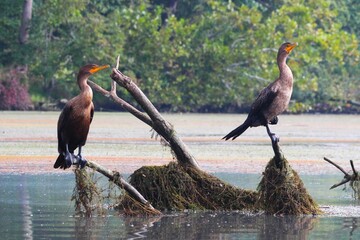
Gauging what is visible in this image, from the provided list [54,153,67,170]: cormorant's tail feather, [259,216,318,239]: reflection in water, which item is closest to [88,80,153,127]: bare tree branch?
[54,153,67,170]: cormorant's tail feather

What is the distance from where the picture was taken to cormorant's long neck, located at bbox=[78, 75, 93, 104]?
12.1 meters

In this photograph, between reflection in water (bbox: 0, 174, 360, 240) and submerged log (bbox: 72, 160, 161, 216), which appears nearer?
reflection in water (bbox: 0, 174, 360, 240)

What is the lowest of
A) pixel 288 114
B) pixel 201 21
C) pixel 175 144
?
pixel 288 114

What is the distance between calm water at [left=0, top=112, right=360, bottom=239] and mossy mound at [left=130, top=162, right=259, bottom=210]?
27cm

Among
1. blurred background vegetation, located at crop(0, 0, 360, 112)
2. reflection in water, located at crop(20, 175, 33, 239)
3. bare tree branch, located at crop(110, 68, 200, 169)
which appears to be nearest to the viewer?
reflection in water, located at crop(20, 175, 33, 239)

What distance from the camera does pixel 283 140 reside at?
2811 cm

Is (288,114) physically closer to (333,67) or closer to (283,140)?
(333,67)

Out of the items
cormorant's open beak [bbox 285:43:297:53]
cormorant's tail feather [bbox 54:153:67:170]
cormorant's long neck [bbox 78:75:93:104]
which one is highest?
cormorant's open beak [bbox 285:43:297:53]

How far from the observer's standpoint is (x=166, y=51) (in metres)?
46.0

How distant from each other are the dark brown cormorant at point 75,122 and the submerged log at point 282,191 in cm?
214

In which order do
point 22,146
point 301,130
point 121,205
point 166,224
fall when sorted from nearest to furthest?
point 166,224
point 121,205
point 22,146
point 301,130

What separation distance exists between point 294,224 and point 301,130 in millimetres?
20684

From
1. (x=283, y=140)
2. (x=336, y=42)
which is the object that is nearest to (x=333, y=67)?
(x=336, y=42)

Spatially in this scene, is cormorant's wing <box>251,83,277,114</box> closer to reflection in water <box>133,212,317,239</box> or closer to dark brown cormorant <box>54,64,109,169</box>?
reflection in water <box>133,212,317,239</box>
